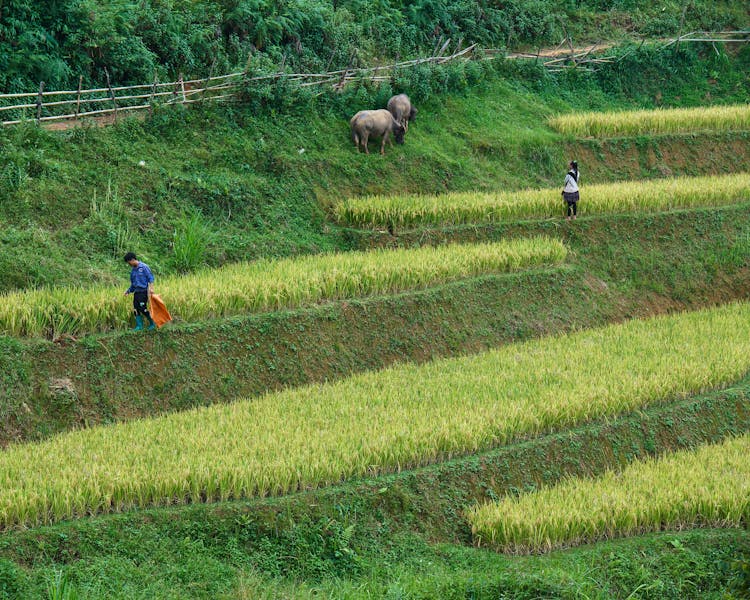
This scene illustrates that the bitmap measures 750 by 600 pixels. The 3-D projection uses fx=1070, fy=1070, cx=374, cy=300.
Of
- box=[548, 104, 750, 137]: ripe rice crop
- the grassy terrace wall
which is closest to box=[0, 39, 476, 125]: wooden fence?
the grassy terrace wall

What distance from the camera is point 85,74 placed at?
57.3ft

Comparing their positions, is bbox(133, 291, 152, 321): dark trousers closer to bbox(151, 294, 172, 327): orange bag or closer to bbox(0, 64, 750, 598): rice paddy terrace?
bbox(151, 294, 172, 327): orange bag

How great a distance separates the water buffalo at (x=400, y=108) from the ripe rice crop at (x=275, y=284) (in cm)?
385

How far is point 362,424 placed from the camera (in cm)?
1096

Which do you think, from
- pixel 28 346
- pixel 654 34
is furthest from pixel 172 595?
pixel 654 34

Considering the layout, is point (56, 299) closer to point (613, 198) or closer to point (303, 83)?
point (303, 83)

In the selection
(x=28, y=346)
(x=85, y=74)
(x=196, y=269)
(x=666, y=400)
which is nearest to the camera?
(x=28, y=346)

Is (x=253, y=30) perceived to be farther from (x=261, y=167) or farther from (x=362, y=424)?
(x=362, y=424)

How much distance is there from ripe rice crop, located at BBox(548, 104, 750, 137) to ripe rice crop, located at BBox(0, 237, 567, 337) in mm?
6166

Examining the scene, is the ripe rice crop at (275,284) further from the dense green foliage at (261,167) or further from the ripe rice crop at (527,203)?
the ripe rice crop at (527,203)

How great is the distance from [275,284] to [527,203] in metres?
5.86

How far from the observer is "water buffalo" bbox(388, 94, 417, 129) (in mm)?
19531

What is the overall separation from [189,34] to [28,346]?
30.5 feet

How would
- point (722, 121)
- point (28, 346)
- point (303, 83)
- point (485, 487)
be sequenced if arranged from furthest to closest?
point (722, 121)
point (303, 83)
point (28, 346)
point (485, 487)
